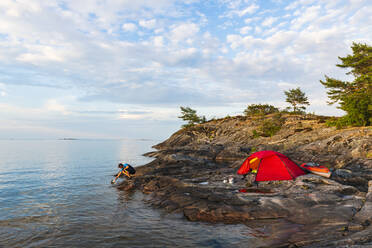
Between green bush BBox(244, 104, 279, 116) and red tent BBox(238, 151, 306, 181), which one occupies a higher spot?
green bush BBox(244, 104, 279, 116)

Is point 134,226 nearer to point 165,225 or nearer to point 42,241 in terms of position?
point 165,225

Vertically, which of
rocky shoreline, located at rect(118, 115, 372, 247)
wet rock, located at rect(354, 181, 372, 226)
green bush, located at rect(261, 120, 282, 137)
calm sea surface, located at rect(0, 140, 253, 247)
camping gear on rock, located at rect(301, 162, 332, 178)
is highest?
green bush, located at rect(261, 120, 282, 137)

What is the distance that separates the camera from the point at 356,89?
35.0 metres

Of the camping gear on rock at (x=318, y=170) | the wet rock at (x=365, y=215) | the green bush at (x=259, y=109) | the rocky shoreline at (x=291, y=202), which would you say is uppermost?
the green bush at (x=259, y=109)

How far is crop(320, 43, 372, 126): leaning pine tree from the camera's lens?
3041 cm

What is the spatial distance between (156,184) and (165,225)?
718 centimetres

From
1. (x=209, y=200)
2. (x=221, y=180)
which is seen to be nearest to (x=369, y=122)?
(x=221, y=180)

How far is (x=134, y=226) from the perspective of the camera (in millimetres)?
10195

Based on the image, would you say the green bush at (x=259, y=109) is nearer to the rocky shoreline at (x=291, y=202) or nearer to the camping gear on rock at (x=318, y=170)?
the rocky shoreline at (x=291, y=202)

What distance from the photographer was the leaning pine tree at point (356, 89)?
99.8ft

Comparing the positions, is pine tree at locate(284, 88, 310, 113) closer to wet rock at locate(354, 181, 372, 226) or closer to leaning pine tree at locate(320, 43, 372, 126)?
leaning pine tree at locate(320, 43, 372, 126)

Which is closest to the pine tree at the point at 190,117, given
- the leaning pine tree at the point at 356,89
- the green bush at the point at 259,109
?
the green bush at the point at 259,109

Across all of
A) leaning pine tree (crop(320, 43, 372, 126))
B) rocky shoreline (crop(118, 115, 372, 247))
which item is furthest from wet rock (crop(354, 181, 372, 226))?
leaning pine tree (crop(320, 43, 372, 126))

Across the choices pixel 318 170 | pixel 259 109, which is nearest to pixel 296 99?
pixel 259 109
